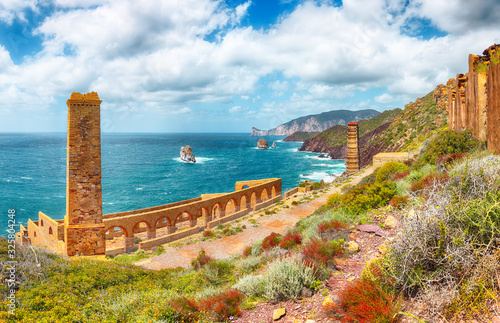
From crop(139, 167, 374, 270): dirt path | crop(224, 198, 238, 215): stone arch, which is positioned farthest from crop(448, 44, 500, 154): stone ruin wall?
crop(224, 198, 238, 215): stone arch

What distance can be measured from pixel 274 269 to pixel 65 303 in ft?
15.2

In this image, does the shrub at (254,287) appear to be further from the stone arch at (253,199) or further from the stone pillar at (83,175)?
the stone arch at (253,199)

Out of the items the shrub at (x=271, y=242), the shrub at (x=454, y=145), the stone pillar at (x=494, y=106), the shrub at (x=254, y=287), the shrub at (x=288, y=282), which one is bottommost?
the shrub at (x=271, y=242)

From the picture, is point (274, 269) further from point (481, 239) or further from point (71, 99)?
point (71, 99)

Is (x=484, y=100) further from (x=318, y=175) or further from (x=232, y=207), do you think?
(x=318, y=175)

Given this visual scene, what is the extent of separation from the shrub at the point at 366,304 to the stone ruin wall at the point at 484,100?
8.68m

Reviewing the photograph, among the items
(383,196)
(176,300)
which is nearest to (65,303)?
(176,300)

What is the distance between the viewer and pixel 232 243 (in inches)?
729

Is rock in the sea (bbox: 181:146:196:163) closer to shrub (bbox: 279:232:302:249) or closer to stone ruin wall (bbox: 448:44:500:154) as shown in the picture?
stone ruin wall (bbox: 448:44:500:154)

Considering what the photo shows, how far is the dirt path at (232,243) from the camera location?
15863 millimetres

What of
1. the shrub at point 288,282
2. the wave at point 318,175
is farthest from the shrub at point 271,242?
the wave at point 318,175

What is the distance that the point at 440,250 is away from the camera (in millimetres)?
3752

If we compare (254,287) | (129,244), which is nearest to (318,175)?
(129,244)

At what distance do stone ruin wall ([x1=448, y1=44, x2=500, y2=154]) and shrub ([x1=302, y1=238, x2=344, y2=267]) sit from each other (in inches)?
292
